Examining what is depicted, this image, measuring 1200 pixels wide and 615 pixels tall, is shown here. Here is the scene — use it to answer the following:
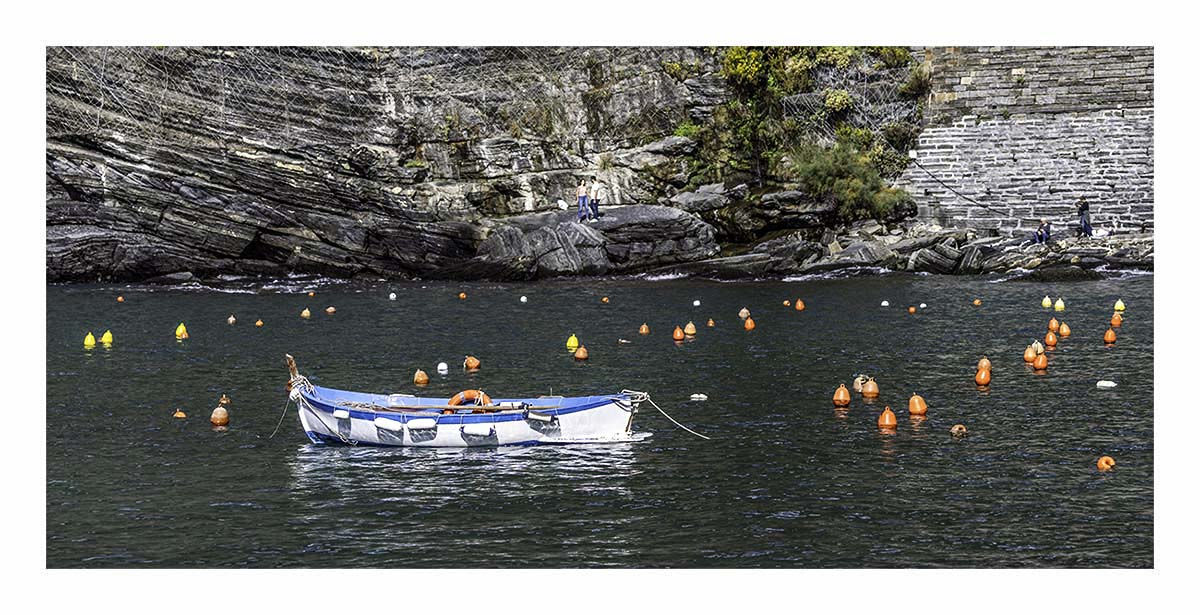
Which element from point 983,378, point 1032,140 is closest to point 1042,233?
point 1032,140

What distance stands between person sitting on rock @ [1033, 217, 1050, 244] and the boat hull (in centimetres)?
1596

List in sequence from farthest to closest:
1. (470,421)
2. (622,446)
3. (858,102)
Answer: (858,102)
(622,446)
(470,421)

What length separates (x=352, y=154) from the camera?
41375 mm

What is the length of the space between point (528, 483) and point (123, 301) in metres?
15.0

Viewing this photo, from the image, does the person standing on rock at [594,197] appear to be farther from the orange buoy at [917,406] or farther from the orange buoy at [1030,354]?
the orange buoy at [917,406]

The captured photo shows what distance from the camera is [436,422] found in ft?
80.1

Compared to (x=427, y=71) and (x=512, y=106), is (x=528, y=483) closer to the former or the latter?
(x=427, y=71)

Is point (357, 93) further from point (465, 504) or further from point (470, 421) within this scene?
point (465, 504)

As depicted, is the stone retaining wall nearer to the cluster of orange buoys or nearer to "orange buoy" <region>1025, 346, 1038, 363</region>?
"orange buoy" <region>1025, 346, 1038, 363</region>

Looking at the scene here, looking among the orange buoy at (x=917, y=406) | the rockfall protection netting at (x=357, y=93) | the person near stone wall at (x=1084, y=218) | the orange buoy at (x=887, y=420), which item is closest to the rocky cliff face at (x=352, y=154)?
the rockfall protection netting at (x=357, y=93)

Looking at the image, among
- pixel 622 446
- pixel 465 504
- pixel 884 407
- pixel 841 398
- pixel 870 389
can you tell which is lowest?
pixel 465 504

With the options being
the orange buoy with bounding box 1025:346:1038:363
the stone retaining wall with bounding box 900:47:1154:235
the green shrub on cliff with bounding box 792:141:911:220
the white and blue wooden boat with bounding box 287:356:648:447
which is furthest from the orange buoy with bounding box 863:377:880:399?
the green shrub on cliff with bounding box 792:141:911:220

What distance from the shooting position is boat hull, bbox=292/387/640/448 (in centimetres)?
2447

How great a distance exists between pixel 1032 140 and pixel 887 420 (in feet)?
49.4
